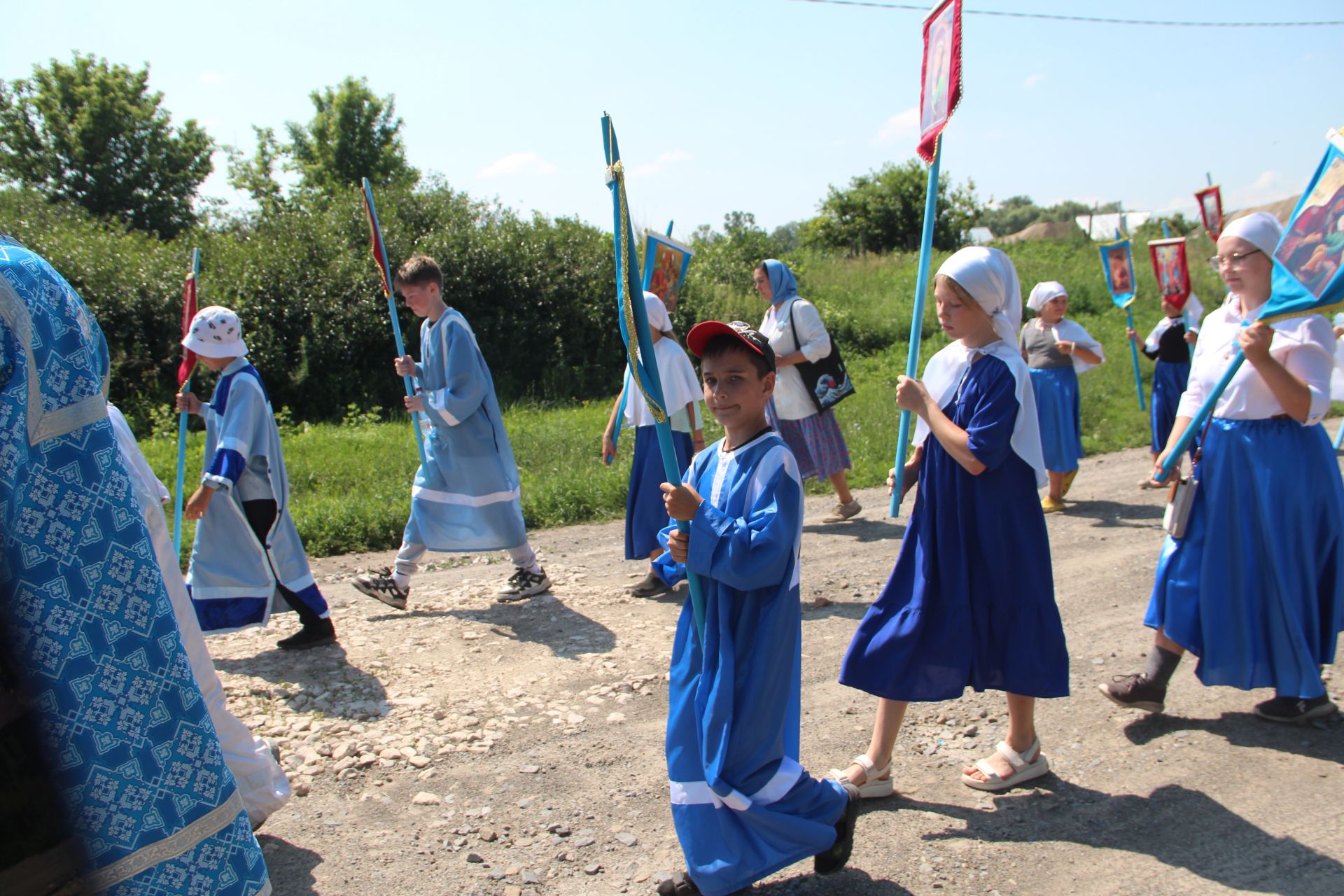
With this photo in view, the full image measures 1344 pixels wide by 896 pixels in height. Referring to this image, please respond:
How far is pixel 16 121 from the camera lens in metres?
35.2

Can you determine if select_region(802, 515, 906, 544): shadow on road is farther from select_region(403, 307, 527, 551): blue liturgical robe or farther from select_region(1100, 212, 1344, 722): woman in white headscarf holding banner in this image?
select_region(1100, 212, 1344, 722): woman in white headscarf holding banner

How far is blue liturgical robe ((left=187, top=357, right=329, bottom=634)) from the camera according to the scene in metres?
5.05

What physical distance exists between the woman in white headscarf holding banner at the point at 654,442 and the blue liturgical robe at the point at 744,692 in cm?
320

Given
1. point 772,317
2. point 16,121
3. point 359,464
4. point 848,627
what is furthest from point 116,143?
point 848,627

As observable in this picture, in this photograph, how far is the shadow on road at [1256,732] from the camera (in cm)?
390

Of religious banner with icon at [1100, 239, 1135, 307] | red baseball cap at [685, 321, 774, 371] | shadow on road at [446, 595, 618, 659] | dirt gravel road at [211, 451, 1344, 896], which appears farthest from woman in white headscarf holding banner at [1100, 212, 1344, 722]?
religious banner with icon at [1100, 239, 1135, 307]

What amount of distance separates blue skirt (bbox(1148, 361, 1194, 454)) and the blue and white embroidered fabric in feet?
26.4

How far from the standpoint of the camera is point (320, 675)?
5.01 m

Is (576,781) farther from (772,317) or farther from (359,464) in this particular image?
(359,464)

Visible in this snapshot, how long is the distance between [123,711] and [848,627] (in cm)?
410

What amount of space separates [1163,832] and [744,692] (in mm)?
1658

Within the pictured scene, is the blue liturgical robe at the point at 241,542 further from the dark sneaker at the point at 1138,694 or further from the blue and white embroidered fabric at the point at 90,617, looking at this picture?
the dark sneaker at the point at 1138,694

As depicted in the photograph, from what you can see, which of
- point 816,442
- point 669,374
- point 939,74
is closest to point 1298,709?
point 939,74

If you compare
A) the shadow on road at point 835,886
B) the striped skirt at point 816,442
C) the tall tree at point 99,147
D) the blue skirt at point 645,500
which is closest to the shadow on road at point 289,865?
the shadow on road at point 835,886
